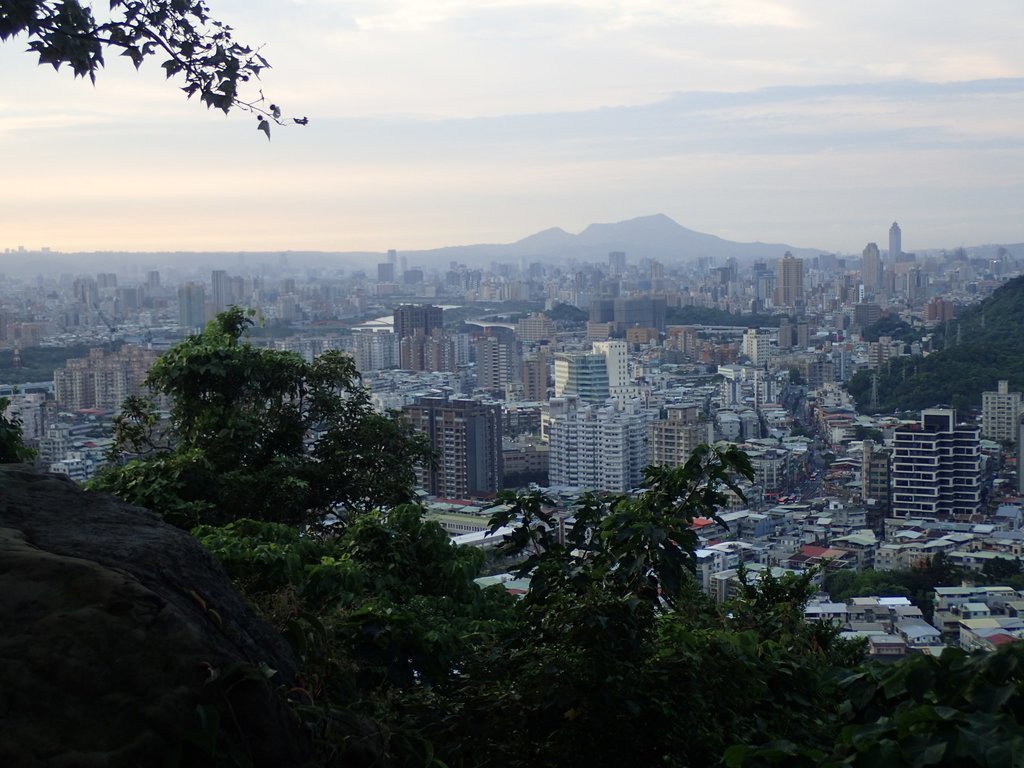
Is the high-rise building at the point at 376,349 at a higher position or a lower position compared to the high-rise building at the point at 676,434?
higher

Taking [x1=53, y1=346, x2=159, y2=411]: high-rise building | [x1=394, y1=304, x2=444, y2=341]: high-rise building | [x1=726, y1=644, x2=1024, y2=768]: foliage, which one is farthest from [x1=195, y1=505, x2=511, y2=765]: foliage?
[x1=394, y1=304, x2=444, y2=341]: high-rise building

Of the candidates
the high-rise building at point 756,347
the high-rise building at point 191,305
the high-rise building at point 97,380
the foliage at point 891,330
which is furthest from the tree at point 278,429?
the foliage at point 891,330

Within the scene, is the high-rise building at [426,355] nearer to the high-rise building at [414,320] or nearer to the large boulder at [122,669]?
the high-rise building at [414,320]

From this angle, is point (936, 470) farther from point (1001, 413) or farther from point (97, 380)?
point (97, 380)

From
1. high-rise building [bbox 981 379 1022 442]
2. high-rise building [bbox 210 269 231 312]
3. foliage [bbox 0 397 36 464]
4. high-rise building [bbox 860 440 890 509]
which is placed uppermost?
high-rise building [bbox 210 269 231 312]

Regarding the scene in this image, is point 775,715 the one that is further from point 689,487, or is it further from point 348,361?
point 348,361

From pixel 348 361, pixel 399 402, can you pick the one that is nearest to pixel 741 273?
pixel 399 402

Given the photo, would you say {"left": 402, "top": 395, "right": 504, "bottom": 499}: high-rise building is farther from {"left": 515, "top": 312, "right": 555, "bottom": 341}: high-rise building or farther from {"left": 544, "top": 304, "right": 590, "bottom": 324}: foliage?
{"left": 544, "top": 304, "right": 590, "bottom": 324}: foliage
